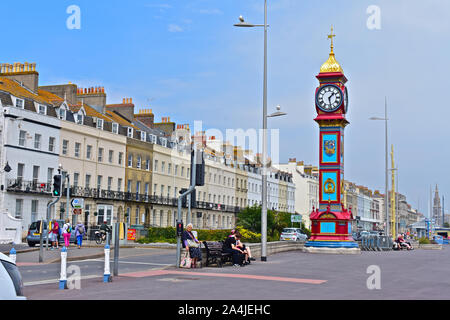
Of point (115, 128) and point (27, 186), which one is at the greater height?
point (115, 128)

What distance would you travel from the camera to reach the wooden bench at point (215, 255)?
72.3 ft

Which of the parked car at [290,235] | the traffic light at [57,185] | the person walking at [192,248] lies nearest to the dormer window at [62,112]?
the parked car at [290,235]

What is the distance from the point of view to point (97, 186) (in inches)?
2499

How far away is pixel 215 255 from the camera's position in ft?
73.2

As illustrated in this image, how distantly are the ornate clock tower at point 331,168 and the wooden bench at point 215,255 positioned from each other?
48.1ft

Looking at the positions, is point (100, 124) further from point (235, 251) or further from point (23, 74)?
point (235, 251)

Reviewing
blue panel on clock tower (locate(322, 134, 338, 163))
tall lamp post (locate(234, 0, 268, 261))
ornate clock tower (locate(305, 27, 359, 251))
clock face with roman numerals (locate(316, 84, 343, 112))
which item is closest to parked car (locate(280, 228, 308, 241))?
ornate clock tower (locate(305, 27, 359, 251))

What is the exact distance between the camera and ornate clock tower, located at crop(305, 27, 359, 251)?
36.7 metres

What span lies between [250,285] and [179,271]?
184 inches

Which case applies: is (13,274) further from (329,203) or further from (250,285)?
(329,203)

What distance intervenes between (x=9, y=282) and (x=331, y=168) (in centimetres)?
3235

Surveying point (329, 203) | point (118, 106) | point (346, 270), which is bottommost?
point (346, 270)

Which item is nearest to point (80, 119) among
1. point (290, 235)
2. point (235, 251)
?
point (290, 235)

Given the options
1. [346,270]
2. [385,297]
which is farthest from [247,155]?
[385,297]
